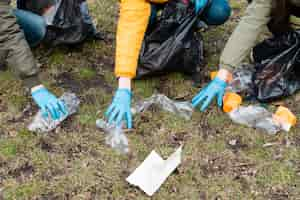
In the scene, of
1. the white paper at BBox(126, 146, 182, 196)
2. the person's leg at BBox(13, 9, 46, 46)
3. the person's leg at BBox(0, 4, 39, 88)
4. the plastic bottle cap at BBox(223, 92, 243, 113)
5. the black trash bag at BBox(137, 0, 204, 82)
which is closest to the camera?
the white paper at BBox(126, 146, 182, 196)

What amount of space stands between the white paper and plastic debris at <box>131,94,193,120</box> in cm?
32

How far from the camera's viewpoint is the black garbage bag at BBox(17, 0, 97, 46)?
2.61 metres

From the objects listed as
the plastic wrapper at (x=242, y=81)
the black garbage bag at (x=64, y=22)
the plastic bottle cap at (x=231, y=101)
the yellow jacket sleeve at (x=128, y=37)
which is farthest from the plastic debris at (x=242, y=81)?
the black garbage bag at (x=64, y=22)

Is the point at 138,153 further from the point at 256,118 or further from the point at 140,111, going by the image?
the point at 256,118

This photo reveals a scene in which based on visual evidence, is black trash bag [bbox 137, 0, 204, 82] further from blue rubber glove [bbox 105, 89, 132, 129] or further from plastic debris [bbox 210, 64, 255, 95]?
blue rubber glove [bbox 105, 89, 132, 129]

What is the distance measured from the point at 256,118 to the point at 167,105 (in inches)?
19.9

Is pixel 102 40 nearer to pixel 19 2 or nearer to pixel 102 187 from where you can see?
→ pixel 19 2

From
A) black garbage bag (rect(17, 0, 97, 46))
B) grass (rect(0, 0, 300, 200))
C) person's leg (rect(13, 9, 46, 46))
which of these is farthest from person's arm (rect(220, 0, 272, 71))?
person's leg (rect(13, 9, 46, 46))

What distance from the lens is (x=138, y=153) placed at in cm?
213

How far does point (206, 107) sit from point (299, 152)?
1.82ft

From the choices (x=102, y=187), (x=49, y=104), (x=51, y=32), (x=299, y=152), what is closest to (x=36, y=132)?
(x=49, y=104)

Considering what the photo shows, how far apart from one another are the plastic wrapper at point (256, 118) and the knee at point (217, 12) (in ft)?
2.24

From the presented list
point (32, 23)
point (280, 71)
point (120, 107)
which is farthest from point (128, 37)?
point (280, 71)

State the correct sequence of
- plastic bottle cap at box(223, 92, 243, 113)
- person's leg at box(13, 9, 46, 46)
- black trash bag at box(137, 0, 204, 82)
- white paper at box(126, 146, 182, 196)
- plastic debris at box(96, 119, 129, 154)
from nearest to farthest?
white paper at box(126, 146, 182, 196) → plastic debris at box(96, 119, 129, 154) → plastic bottle cap at box(223, 92, 243, 113) → black trash bag at box(137, 0, 204, 82) → person's leg at box(13, 9, 46, 46)
